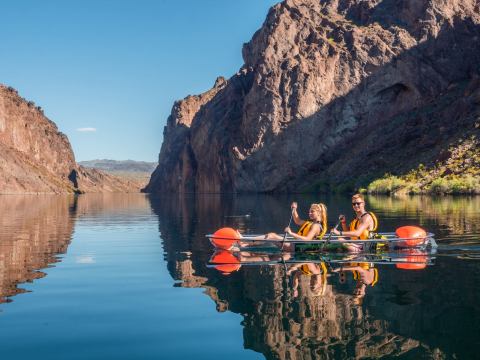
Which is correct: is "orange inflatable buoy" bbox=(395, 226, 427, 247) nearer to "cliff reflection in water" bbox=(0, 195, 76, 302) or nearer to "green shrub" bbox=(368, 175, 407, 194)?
"cliff reflection in water" bbox=(0, 195, 76, 302)

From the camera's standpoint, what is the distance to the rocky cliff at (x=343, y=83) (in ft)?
414

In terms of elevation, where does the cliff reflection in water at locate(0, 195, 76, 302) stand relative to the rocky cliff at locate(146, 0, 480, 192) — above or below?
below

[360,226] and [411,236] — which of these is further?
[411,236]

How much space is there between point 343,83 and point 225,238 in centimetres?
12169

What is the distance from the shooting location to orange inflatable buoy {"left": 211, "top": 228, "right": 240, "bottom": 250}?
21.2m

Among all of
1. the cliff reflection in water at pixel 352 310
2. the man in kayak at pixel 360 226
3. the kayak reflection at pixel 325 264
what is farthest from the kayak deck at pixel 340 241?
the cliff reflection in water at pixel 352 310

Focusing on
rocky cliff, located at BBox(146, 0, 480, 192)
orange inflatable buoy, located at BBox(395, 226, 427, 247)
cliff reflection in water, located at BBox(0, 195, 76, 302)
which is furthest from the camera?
rocky cliff, located at BBox(146, 0, 480, 192)

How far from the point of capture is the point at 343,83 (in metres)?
137

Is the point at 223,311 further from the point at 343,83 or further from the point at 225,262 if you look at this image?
the point at 343,83

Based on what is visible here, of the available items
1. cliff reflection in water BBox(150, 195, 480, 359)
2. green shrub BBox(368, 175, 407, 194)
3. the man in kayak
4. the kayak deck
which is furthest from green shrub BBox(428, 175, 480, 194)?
cliff reflection in water BBox(150, 195, 480, 359)

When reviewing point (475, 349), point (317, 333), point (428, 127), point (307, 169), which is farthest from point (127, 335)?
point (307, 169)

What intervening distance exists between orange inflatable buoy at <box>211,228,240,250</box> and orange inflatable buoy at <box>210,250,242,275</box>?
0.92ft

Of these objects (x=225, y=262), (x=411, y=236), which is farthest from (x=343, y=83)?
(x=225, y=262)

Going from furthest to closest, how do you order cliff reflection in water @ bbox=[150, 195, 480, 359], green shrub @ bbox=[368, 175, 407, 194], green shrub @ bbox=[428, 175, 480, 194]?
green shrub @ bbox=[368, 175, 407, 194], green shrub @ bbox=[428, 175, 480, 194], cliff reflection in water @ bbox=[150, 195, 480, 359]
